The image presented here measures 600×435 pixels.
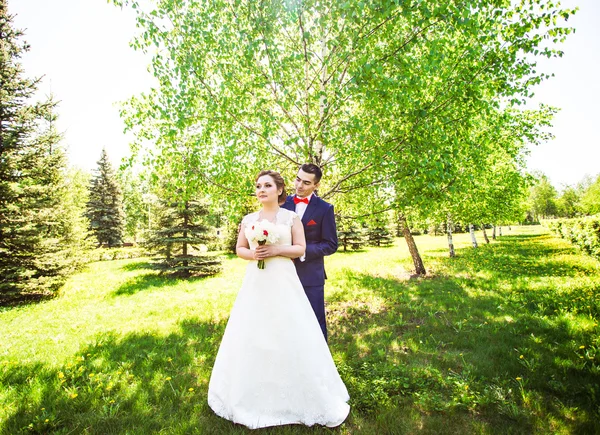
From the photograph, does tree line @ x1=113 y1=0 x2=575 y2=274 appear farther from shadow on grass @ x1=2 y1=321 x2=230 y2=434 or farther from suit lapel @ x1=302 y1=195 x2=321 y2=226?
shadow on grass @ x1=2 y1=321 x2=230 y2=434

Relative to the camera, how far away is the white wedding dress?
137 inches

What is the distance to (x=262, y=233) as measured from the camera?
3.44 metres

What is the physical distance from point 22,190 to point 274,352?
1314 centimetres

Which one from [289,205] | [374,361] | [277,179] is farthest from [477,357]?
[277,179]

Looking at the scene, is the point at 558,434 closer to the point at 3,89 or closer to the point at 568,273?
the point at 568,273

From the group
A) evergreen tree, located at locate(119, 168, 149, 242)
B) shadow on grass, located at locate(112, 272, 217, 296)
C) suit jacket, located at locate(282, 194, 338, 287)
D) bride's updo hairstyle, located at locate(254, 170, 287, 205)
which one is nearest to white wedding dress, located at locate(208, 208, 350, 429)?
bride's updo hairstyle, located at locate(254, 170, 287, 205)

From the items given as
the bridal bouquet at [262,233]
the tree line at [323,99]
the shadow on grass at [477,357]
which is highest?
the tree line at [323,99]

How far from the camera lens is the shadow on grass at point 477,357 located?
360 cm

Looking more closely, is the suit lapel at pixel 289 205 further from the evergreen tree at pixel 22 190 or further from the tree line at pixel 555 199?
the tree line at pixel 555 199

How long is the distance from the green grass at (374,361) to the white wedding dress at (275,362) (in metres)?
0.17

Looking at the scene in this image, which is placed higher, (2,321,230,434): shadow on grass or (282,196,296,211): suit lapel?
(282,196,296,211): suit lapel

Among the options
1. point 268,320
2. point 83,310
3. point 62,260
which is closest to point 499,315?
point 268,320

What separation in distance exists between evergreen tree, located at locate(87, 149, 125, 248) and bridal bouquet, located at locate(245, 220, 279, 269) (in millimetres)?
39440

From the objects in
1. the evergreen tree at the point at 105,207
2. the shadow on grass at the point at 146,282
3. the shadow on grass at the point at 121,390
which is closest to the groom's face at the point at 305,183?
the shadow on grass at the point at 121,390
